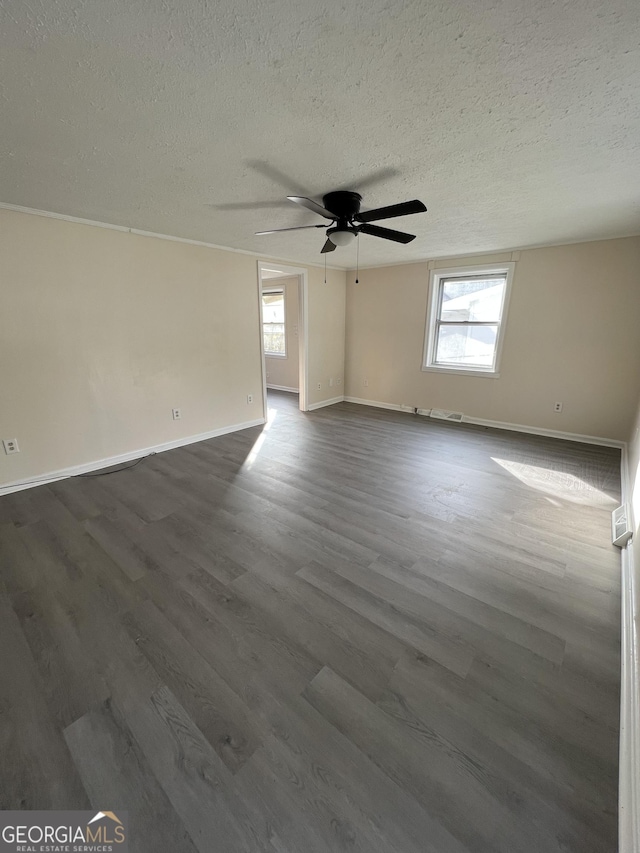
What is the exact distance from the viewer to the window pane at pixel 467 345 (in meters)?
4.75

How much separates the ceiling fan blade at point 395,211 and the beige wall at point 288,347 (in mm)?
4120

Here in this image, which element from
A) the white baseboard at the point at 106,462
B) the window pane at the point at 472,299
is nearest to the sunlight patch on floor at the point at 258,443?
the white baseboard at the point at 106,462

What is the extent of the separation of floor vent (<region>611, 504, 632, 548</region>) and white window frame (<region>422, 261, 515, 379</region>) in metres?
2.56

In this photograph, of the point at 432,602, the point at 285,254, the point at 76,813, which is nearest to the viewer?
the point at 76,813

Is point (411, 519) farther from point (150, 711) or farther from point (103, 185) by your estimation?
point (103, 185)

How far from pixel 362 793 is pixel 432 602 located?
91cm

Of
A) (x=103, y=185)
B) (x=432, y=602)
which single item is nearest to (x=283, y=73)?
(x=103, y=185)

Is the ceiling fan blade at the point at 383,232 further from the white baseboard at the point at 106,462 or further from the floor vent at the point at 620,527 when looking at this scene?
the white baseboard at the point at 106,462

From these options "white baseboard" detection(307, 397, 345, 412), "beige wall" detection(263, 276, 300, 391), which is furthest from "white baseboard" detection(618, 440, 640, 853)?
"beige wall" detection(263, 276, 300, 391)

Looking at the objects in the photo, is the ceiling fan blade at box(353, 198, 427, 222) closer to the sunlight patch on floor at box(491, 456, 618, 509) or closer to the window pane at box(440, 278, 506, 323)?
the sunlight patch on floor at box(491, 456, 618, 509)

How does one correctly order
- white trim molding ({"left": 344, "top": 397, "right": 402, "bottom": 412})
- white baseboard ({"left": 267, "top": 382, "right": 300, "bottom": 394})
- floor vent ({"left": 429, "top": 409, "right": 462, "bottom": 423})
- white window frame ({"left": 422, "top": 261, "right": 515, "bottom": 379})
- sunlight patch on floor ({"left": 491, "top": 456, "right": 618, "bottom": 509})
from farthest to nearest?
white baseboard ({"left": 267, "top": 382, "right": 300, "bottom": 394}), white trim molding ({"left": 344, "top": 397, "right": 402, "bottom": 412}), floor vent ({"left": 429, "top": 409, "right": 462, "bottom": 423}), white window frame ({"left": 422, "top": 261, "right": 515, "bottom": 379}), sunlight patch on floor ({"left": 491, "top": 456, "right": 618, "bottom": 509})

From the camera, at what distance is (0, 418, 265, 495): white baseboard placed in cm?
298

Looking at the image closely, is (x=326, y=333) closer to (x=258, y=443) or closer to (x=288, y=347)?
(x=288, y=347)

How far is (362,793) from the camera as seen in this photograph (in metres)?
1.06
